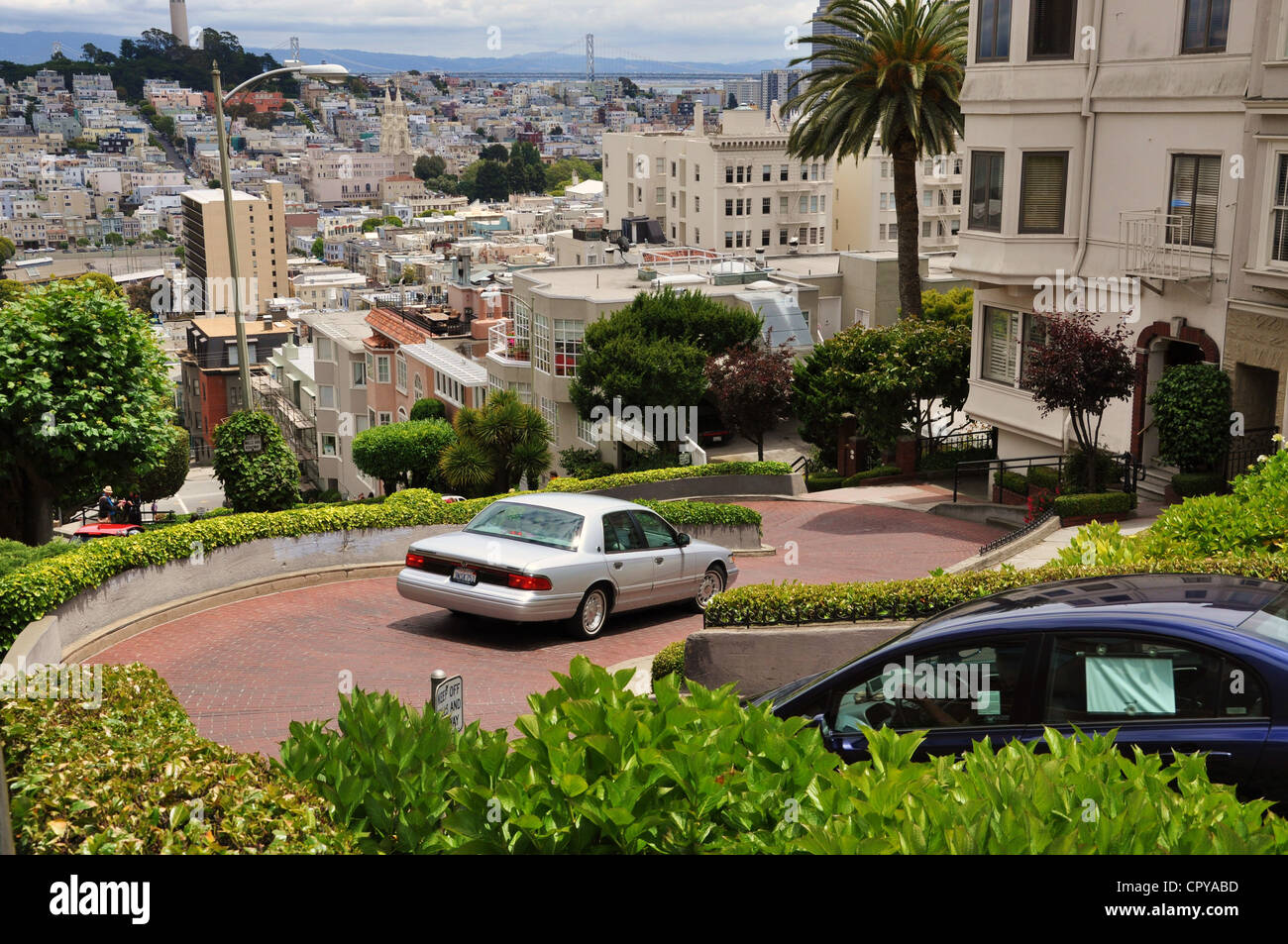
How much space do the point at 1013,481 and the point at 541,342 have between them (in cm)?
2989

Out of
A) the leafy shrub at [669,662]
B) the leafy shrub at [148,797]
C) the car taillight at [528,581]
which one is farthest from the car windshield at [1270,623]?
the car taillight at [528,581]

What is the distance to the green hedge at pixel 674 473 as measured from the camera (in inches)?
1006

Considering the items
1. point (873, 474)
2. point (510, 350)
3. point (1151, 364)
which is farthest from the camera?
point (510, 350)

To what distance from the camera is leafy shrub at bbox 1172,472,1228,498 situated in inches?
814

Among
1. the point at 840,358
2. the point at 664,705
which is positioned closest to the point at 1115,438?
the point at 840,358

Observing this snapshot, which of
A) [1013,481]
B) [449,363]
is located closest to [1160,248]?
[1013,481]

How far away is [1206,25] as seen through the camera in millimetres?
21250

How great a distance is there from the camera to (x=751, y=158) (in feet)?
390

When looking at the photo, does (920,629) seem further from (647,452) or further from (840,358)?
(647,452)

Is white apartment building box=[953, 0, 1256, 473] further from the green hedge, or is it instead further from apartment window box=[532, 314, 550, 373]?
apartment window box=[532, 314, 550, 373]

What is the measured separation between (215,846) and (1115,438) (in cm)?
2259

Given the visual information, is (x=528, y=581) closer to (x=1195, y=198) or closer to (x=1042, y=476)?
(x=1195, y=198)
